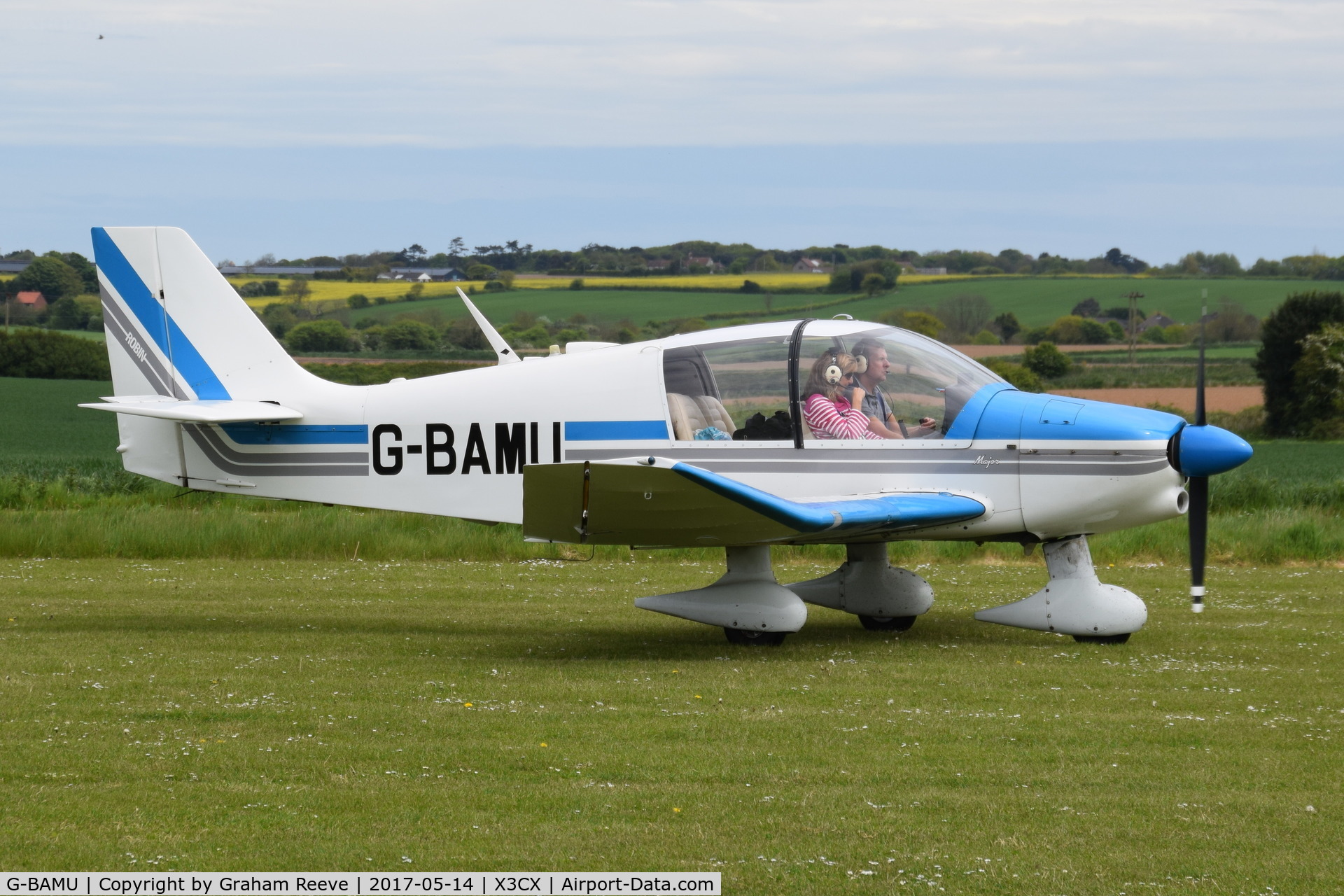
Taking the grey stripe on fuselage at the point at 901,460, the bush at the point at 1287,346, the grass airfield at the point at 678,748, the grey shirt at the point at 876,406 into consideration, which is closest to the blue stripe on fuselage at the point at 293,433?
the grass airfield at the point at 678,748

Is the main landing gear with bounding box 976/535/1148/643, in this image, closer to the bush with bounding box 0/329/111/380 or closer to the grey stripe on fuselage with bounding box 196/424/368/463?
the grey stripe on fuselage with bounding box 196/424/368/463

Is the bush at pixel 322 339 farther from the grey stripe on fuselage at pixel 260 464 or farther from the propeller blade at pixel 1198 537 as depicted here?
the propeller blade at pixel 1198 537

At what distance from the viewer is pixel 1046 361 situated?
51531mm

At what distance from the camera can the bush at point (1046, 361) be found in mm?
51250

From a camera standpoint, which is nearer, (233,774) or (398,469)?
(233,774)

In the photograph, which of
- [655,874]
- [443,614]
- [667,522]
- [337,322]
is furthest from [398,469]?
[337,322]

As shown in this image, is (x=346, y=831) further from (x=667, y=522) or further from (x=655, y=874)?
(x=667, y=522)

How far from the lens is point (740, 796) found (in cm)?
591

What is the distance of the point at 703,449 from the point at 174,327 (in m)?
4.49

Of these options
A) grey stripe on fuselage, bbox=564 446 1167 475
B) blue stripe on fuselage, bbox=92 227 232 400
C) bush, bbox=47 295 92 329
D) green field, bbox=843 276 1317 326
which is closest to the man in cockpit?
grey stripe on fuselage, bbox=564 446 1167 475

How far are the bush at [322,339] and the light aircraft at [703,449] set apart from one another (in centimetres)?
3585

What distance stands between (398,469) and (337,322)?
1561 inches

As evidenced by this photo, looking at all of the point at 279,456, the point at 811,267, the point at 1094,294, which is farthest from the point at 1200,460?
the point at 811,267

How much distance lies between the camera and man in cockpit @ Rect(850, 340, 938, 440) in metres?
10.1
